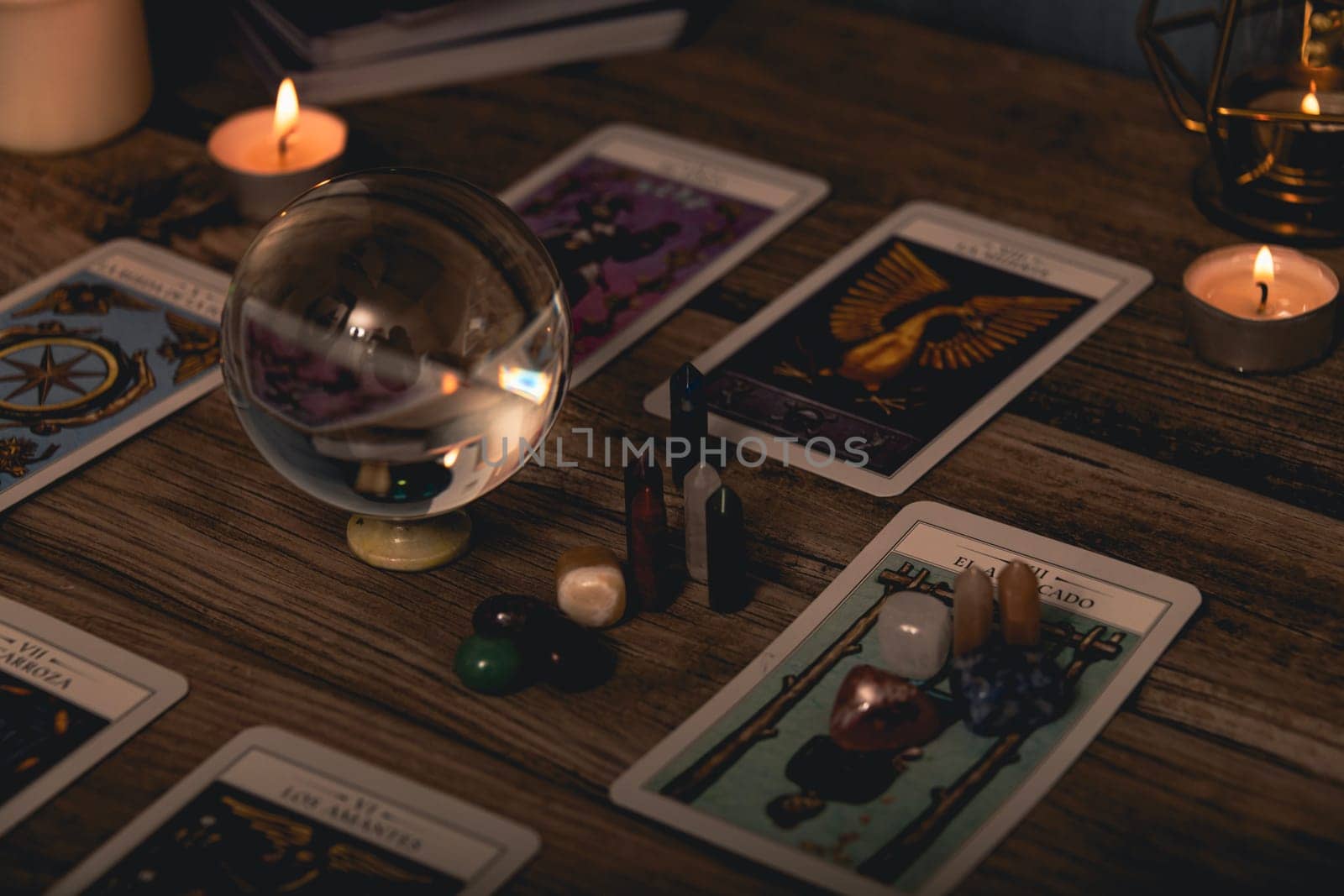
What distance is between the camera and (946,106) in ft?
4.87

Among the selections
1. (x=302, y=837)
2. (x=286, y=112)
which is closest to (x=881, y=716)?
(x=302, y=837)

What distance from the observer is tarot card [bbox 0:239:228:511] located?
1.11 meters

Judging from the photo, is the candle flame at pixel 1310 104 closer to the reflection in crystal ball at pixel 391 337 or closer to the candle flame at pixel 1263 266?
the candle flame at pixel 1263 266

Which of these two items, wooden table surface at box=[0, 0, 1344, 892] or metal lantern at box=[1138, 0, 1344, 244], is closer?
wooden table surface at box=[0, 0, 1344, 892]

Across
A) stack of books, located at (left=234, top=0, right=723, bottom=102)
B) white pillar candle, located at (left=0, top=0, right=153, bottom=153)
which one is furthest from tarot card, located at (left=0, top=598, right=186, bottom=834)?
stack of books, located at (left=234, top=0, right=723, bottom=102)

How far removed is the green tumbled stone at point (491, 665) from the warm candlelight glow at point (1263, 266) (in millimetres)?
639

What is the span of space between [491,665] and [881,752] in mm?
235

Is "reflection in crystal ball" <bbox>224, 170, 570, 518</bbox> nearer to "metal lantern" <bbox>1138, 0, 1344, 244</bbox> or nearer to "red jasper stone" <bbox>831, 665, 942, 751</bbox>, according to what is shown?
"red jasper stone" <bbox>831, 665, 942, 751</bbox>

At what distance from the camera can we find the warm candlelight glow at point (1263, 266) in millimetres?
1126

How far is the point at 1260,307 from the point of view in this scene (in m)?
1.13

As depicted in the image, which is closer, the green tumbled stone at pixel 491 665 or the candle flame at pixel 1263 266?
the green tumbled stone at pixel 491 665

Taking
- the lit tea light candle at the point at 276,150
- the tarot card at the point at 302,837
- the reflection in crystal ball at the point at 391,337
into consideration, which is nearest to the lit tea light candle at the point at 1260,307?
the reflection in crystal ball at the point at 391,337

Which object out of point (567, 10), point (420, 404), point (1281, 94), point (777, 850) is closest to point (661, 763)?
point (777, 850)

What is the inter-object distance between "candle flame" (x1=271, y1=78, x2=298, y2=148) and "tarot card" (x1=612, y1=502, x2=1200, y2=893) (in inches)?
27.0
